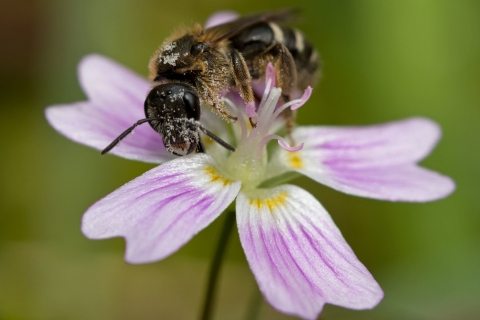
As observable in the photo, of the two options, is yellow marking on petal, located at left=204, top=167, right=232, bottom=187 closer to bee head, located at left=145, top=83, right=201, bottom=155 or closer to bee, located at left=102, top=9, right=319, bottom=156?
bee, located at left=102, top=9, right=319, bottom=156

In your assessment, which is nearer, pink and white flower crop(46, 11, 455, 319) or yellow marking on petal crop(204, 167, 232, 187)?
pink and white flower crop(46, 11, 455, 319)

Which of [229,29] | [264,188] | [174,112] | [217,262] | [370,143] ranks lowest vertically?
[217,262]

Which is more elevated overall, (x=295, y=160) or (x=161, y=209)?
(x=295, y=160)

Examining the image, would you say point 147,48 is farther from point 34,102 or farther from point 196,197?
point 196,197

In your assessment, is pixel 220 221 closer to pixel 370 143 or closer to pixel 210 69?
pixel 370 143

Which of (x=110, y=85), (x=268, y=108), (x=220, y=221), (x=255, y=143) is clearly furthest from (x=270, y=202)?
(x=220, y=221)

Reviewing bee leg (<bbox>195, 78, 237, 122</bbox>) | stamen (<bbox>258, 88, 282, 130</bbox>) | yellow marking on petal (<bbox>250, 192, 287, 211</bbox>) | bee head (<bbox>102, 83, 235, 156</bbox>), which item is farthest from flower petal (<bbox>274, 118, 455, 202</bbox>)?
bee head (<bbox>102, 83, 235, 156</bbox>)
